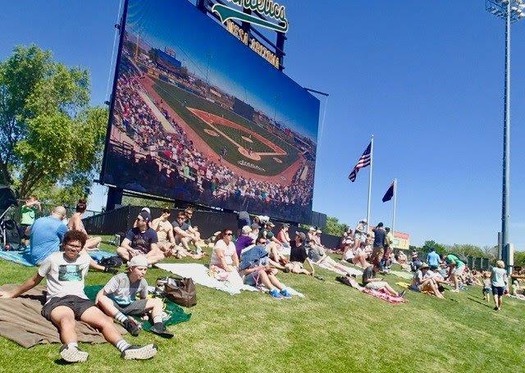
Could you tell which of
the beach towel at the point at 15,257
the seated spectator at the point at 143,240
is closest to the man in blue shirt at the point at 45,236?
the beach towel at the point at 15,257

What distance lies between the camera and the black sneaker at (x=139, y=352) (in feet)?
14.2

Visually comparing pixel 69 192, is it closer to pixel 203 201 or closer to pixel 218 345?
pixel 203 201

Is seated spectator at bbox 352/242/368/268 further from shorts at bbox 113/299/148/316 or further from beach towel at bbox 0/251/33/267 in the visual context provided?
shorts at bbox 113/299/148/316

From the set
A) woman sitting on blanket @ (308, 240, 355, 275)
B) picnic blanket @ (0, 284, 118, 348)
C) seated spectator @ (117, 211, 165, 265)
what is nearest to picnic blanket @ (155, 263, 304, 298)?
seated spectator @ (117, 211, 165, 265)

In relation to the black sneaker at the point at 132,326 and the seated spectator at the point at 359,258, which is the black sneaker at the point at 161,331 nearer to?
the black sneaker at the point at 132,326

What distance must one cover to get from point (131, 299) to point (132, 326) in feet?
2.13

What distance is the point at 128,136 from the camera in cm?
1675

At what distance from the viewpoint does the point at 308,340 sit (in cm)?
620

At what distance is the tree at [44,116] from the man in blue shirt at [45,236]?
23676 millimetres

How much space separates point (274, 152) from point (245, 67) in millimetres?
6102

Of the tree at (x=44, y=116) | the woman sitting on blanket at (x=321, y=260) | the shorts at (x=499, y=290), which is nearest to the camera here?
the shorts at (x=499, y=290)

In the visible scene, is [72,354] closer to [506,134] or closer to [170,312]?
[170,312]

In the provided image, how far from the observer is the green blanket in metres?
5.58

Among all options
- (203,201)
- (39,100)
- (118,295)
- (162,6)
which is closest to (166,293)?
(118,295)
